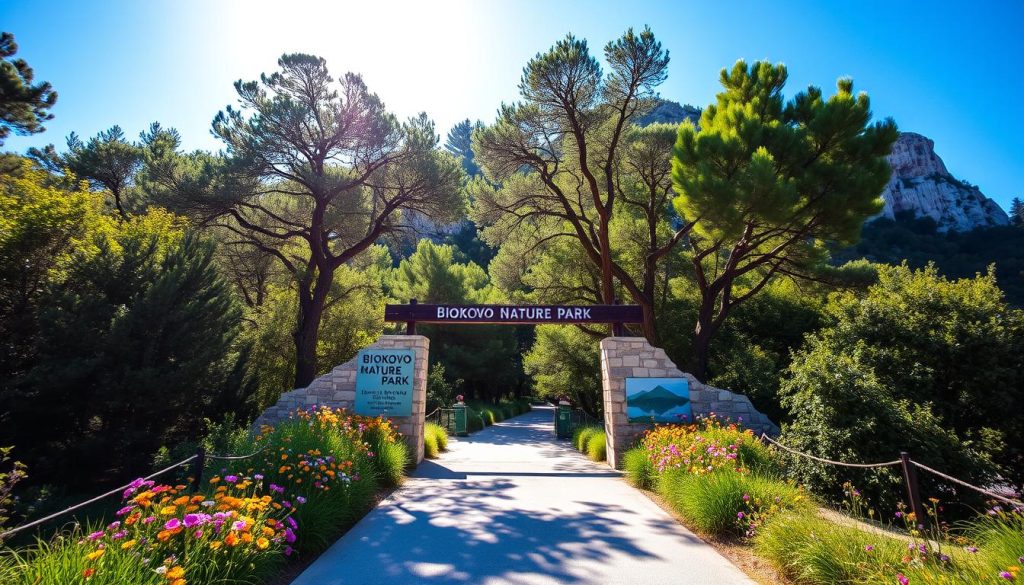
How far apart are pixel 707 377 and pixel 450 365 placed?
57.5ft

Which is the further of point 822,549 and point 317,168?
point 317,168

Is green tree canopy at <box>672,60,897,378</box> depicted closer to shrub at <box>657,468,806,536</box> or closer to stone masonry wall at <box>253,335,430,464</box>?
shrub at <box>657,468,806,536</box>

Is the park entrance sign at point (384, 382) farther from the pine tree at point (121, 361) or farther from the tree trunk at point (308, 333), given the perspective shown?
the tree trunk at point (308, 333)

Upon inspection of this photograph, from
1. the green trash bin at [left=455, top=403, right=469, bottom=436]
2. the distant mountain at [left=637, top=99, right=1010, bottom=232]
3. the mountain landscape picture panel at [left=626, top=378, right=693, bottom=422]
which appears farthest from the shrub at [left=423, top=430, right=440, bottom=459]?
the distant mountain at [left=637, top=99, right=1010, bottom=232]

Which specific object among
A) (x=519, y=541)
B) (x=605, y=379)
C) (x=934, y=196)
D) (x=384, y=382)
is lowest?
(x=519, y=541)

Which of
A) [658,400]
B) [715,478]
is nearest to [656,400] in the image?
[658,400]

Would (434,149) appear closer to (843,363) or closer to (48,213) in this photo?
(48,213)

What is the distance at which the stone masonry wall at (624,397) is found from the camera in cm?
884

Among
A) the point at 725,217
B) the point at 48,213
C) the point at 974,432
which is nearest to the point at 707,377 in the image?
the point at 725,217

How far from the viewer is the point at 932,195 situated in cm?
6800

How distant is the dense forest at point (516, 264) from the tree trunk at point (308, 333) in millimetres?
79

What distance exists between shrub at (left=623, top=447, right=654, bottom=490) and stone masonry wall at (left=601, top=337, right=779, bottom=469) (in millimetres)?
1283

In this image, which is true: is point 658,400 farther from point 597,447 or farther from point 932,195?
point 932,195

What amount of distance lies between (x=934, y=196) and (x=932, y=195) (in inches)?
12.1
